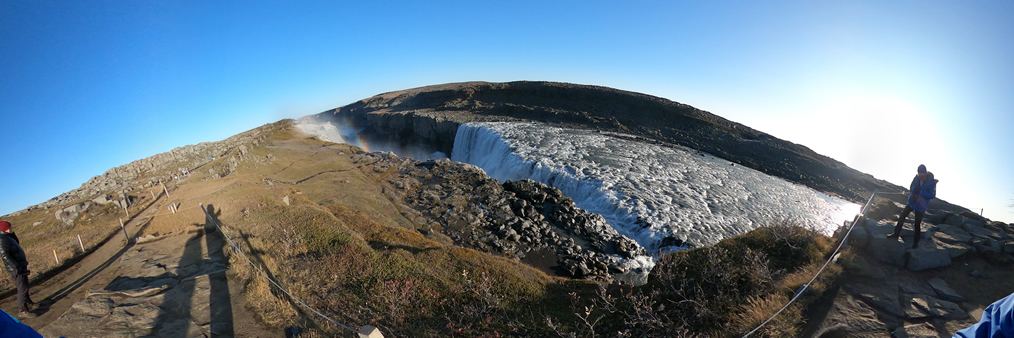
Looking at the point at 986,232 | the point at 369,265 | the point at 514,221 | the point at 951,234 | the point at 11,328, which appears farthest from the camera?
the point at 514,221

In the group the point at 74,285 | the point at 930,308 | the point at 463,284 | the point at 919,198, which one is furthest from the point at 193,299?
the point at 919,198

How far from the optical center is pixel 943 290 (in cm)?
578

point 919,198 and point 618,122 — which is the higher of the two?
point 618,122

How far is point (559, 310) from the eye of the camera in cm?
666

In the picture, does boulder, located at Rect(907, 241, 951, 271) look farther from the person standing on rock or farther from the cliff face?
the cliff face

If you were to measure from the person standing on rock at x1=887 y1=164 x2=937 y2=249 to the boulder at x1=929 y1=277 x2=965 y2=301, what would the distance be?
0.95 meters

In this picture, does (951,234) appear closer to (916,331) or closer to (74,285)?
(916,331)

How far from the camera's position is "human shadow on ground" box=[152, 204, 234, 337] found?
20.3 ft

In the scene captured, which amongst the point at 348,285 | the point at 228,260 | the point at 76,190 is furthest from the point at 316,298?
the point at 76,190

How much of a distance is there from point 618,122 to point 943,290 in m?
34.0

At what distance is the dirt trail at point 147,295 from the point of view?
608 cm

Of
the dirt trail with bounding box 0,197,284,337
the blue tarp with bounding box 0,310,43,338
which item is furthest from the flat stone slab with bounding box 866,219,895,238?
the dirt trail with bounding box 0,197,284,337

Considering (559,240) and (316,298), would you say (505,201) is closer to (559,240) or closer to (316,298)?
(559,240)

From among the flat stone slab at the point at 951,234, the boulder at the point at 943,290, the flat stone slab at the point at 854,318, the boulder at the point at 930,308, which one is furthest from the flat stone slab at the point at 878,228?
the flat stone slab at the point at 854,318
